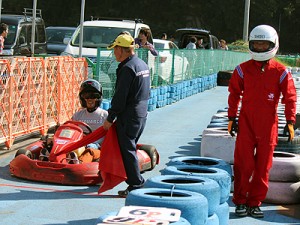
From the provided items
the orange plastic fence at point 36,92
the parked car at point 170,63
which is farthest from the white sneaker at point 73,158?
the parked car at point 170,63

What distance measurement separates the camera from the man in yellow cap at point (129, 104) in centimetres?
786

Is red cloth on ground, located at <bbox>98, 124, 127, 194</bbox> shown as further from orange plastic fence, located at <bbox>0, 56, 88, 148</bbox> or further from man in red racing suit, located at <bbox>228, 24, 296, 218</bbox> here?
orange plastic fence, located at <bbox>0, 56, 88, 148</bbox>

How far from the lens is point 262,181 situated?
7.53 m

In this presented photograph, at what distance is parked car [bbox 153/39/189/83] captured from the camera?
18.8 metres

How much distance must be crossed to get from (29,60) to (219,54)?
728 inches

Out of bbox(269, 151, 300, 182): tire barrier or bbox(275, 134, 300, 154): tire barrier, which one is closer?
bbox(269, 151, 300, 182): tire barrier

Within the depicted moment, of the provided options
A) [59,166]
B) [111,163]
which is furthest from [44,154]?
[111,163]

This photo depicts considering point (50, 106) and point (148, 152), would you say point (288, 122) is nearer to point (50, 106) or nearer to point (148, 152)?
point (148, 152)

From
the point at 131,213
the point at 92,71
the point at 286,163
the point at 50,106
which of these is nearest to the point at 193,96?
the point at 92,71

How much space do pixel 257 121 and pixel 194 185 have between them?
1450 mm

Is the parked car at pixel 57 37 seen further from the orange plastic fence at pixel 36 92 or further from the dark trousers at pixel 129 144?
the dark trousers at pixel 129 144

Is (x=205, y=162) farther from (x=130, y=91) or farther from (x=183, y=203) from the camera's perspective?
(x=183, y=203)

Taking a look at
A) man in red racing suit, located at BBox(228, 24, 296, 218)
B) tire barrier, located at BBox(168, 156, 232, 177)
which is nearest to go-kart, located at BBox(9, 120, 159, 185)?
tire barrier, located at BBox(168, 156, 232, 177)

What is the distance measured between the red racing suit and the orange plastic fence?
4091mm
